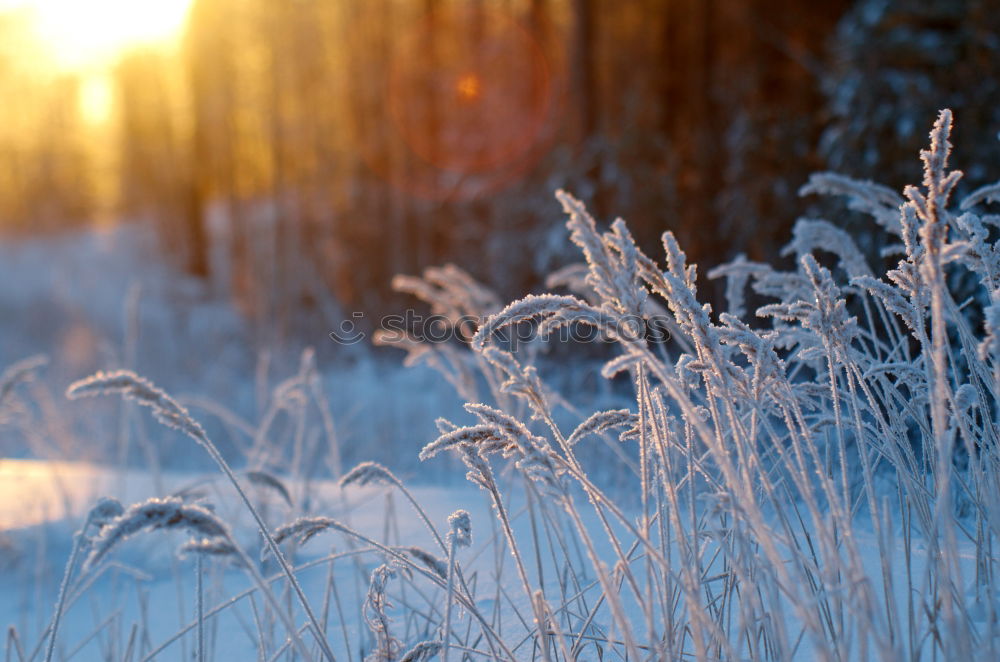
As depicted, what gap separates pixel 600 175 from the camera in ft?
24.3

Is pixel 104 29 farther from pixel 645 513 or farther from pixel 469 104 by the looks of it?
pixel 645 513

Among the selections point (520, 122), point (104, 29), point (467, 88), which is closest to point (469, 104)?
point (467, 88)

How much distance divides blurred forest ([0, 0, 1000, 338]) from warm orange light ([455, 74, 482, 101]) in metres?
0.05

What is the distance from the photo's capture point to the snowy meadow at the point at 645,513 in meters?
1.04

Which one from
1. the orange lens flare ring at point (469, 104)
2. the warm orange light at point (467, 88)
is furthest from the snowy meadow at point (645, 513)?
the warm orange light at point (467, 88)

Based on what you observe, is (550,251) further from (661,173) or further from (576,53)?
(576,53)

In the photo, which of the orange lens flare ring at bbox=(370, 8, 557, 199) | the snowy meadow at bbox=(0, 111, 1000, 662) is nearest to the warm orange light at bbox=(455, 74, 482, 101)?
the orange lens flare ring at bbox=(370, 8, 557, 199)

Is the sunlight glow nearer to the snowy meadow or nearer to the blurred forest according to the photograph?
the blurred forest

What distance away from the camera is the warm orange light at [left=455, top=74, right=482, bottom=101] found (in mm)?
14125

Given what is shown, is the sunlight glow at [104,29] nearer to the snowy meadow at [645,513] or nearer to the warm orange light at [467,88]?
the warm orange light at [467,88]

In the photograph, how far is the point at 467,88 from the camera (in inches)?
561

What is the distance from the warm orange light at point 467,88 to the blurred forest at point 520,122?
0.17ft

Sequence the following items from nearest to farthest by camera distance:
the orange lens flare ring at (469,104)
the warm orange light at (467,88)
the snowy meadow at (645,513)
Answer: the snowy meadow at (645,513), the orange lens flare ring at (469,104), the warm orange light at (467,88)

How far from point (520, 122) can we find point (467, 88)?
2171mm
